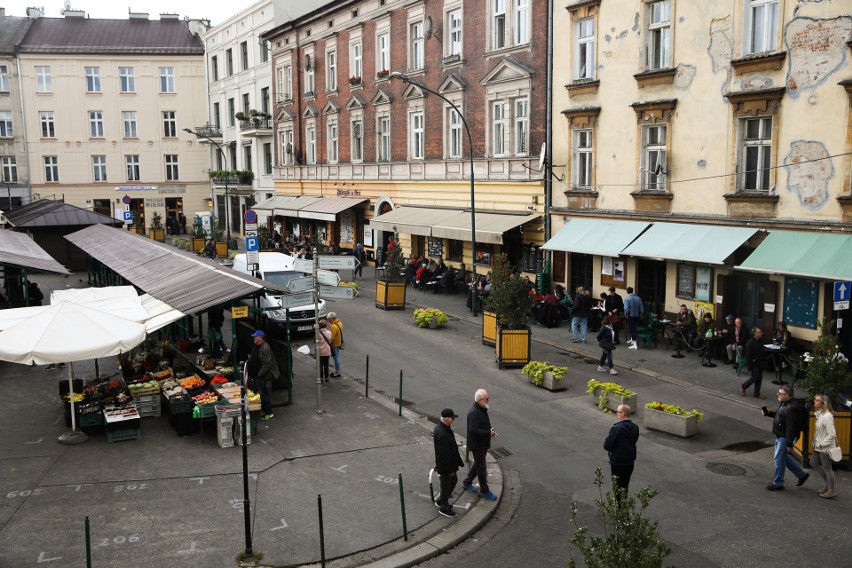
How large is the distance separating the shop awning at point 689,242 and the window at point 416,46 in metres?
15.8

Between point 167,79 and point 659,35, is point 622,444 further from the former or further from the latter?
point 167,79

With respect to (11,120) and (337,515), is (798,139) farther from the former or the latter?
(11,120)

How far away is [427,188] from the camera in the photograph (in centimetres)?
3434

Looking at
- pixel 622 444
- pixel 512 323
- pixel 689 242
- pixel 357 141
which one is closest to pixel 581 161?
pixel 689 242

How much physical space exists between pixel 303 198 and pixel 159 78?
25026 mm

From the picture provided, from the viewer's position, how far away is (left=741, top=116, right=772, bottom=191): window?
19562 mm

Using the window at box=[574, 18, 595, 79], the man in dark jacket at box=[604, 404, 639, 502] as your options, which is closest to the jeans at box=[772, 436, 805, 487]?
the man in dark jacket at box=[604, 404, 639, 502]

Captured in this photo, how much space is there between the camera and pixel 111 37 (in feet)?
206

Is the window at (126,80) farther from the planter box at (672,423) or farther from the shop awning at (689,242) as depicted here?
the planter box at (672,423)

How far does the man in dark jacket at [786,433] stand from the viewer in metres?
11.5

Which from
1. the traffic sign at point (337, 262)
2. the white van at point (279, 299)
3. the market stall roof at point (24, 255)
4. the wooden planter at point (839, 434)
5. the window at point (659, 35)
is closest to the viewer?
the wooden planter at point (839, 434)

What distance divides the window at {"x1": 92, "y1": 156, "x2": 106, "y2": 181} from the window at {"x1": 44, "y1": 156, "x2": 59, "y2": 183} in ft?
8.84

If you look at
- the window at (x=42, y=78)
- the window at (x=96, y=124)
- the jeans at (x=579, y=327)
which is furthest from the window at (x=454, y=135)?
the window at (x=42, y=78)

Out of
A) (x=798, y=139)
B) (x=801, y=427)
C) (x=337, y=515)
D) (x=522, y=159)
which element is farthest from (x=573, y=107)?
(x=337, y=515)
